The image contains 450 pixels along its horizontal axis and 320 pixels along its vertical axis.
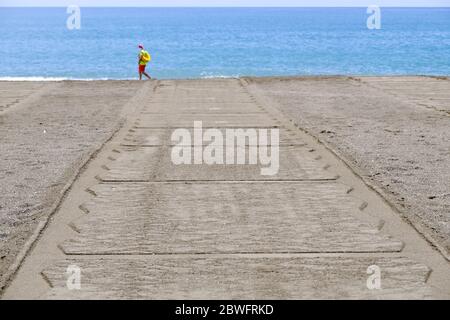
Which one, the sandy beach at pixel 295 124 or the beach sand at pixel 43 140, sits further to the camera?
the sandy beach at pixel 295 124

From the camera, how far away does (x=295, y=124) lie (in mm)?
14836

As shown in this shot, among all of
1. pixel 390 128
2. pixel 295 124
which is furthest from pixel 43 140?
pixel 390 128

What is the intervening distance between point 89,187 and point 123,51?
233ft

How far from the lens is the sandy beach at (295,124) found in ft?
27.4

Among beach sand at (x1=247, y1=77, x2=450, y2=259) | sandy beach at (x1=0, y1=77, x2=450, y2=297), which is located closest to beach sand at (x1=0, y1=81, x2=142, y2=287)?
sandy beach at (x1=0, y1=77, x2=450, y2=297)

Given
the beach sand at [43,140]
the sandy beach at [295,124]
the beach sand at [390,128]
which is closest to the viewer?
the beach sand at [43,140]

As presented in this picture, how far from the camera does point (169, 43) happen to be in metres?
93.1

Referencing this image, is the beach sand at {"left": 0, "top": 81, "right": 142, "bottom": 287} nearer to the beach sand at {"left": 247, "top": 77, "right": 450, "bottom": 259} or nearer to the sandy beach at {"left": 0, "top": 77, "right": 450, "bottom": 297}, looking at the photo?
the sandy beach at {"left": 0, "top": 77, "right": 450, "bottom": 297}

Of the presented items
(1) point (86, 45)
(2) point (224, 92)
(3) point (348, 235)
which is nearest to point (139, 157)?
(3) point (348, 235)

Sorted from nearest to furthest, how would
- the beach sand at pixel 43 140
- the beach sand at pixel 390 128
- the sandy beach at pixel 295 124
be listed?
the beach sand at pixel 43 140
the sandy beach at pixel 295 124
the beach sand at pixel 390 128

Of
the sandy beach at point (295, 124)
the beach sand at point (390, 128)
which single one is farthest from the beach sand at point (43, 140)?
the beach sand at point (390, 128)

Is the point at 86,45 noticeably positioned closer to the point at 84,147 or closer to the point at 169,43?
the point at 169,43

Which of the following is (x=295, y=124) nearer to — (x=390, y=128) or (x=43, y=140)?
(x=390, y=128)

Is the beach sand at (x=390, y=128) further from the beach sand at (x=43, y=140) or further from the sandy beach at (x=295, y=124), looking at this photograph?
the beach sand at (x=43, y=140)
